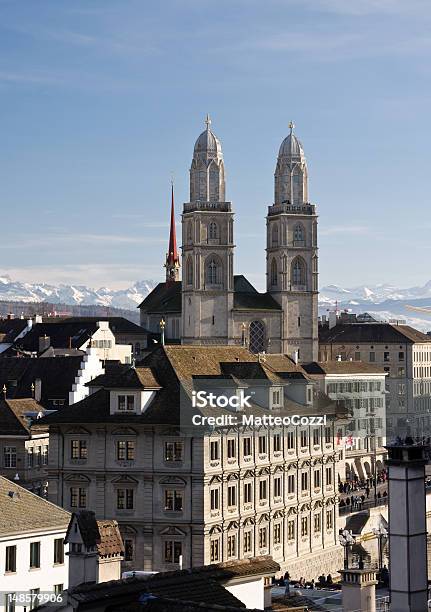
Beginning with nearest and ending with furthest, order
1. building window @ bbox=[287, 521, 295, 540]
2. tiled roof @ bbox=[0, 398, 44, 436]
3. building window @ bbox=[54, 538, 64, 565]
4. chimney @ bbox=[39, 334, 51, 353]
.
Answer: building window @ bbox=[54, 538, 64, 565] → building window @ bbox=[287, 521, 295, 540] → tiled roof @ bbox=[0, 398, 44, 436] → chimney @ bbox=[39, 334, 51, 353]

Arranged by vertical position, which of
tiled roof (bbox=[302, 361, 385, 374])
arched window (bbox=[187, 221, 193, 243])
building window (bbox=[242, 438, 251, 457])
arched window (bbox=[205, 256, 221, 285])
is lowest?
building window (bbox=[242, 438, 251, 457])

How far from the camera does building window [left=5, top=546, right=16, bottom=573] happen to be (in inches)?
2114

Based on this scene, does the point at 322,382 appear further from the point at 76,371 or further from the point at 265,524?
the point at 265,524

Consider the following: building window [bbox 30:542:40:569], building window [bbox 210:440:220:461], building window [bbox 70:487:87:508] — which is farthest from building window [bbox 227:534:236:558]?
building window [bbox 30:542:40:569]

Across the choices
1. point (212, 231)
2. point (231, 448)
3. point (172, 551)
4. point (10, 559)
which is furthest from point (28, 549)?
point (212, 231)

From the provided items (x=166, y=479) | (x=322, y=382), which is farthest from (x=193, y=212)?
(x=166, y=479)

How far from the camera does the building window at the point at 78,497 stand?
82500 mm

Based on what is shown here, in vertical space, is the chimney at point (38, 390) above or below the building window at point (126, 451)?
above

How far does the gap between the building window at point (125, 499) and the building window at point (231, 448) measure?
519cm

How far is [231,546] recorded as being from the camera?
3268 inches

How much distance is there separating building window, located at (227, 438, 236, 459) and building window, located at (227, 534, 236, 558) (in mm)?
3749

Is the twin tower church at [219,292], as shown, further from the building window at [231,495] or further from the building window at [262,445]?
the building window at [231,495]

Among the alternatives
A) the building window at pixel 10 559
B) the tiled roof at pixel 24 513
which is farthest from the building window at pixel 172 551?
the building window at pixel 10 559

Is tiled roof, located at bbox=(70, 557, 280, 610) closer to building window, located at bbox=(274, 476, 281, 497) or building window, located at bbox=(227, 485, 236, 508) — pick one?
building window, located at bbox=(227, 485, 236, 508)
